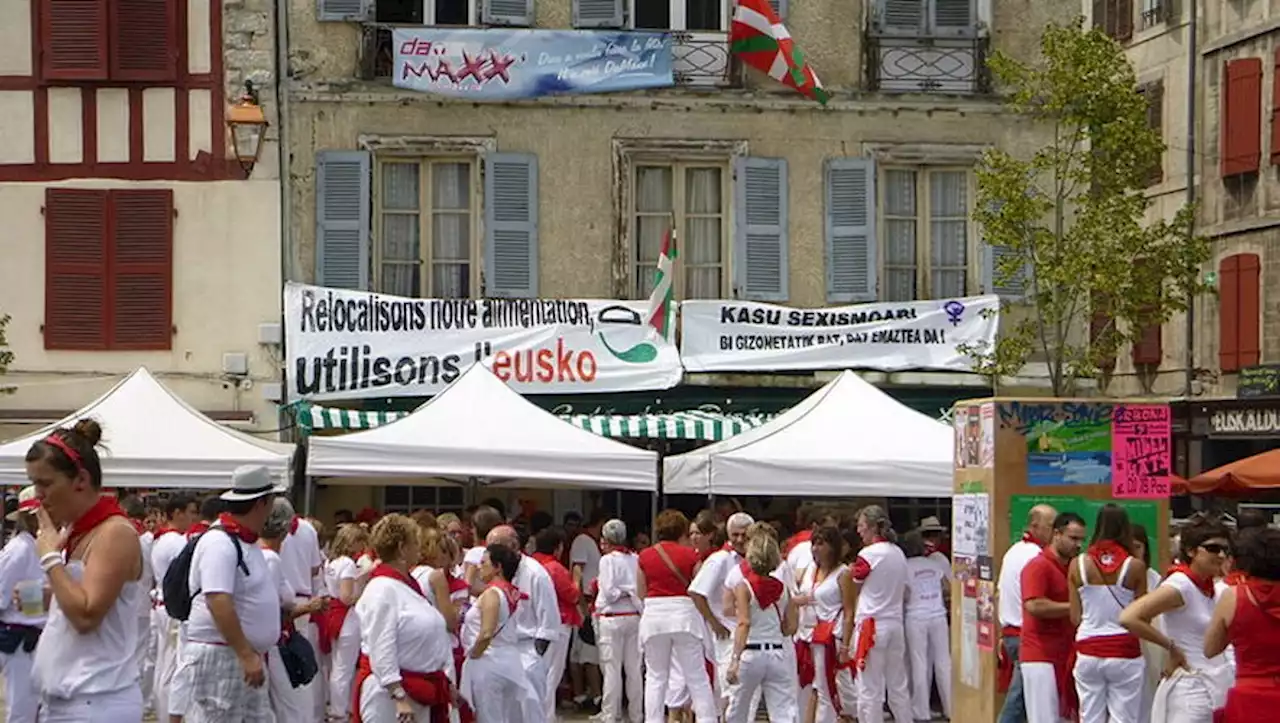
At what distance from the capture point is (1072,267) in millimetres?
26828

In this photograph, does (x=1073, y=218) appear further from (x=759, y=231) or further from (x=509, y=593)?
(x=509, y=593)

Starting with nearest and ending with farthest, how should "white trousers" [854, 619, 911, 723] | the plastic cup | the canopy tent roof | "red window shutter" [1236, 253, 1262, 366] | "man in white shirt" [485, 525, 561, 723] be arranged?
the plastic cup → "man in white shirt" [485, 525, 561, 723] → "white trousers" [854, 619, 911, 723] → the canopy tent roof → "red window shutter" [1236, 253, 1262, 366]

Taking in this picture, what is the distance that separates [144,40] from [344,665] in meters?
11.8

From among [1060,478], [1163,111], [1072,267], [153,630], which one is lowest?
[153,630]

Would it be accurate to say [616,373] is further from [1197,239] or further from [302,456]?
[1197,239]

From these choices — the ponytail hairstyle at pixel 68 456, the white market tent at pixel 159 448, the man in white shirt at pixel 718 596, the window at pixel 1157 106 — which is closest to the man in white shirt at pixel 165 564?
the white market tent at pixel 159 448

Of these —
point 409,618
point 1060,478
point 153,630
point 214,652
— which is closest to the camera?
point 214,652

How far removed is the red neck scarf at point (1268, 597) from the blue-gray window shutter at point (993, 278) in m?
17.2

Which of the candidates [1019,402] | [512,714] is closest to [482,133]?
[1019,402]

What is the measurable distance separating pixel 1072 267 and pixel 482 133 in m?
6.90

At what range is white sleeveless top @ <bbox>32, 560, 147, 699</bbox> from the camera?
8328mm

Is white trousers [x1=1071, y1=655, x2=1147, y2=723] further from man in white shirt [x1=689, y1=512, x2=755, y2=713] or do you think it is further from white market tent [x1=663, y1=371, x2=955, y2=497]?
white market tent [x1=663, y1=371, x2=955, y2=497]

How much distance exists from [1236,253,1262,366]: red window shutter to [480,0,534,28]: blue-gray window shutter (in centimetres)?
1545

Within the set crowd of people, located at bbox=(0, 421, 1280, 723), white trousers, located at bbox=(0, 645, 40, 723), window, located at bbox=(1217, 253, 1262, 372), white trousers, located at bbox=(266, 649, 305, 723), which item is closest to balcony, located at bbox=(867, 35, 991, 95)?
crowd of people, located at bbox=(0, 421, 1280, 723)
